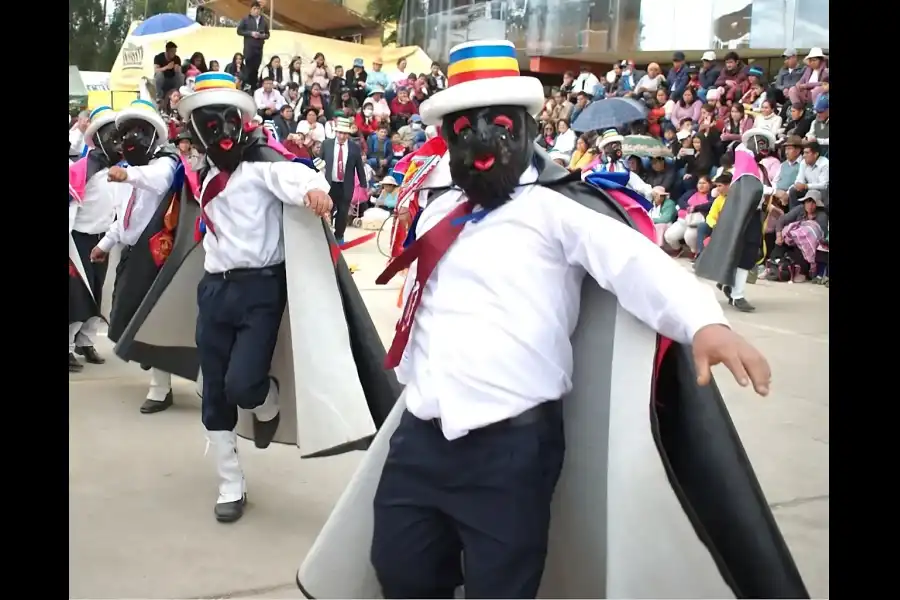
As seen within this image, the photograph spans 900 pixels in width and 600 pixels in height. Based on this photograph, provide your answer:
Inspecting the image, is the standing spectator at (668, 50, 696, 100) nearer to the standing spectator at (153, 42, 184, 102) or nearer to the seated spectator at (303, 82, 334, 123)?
the seated spectator at (303, 82, 334, 123)

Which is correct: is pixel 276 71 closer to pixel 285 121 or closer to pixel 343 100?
pixel 343 100

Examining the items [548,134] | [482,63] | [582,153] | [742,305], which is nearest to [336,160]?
[582,153]

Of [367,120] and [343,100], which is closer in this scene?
[367,120]

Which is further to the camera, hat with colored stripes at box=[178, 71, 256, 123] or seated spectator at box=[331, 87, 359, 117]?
→ seated spectator at box=[331, 87, 359, 117]

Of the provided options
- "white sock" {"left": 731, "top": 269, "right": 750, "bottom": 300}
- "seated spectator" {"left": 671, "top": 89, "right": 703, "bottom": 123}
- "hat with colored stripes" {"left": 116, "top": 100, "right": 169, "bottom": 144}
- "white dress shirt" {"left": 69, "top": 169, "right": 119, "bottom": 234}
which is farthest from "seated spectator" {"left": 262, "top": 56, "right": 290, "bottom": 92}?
"hat with colored stripes" {"left": 116, "top": 100, "right": 169, "bottom": 144}

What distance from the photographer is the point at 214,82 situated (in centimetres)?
389

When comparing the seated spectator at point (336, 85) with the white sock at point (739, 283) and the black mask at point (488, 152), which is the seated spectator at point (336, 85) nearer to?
the white sock at point (739, 283)

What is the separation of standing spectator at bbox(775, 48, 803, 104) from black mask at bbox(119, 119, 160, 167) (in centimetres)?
1199

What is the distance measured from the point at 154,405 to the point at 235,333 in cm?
208

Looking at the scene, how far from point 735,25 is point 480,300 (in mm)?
18341

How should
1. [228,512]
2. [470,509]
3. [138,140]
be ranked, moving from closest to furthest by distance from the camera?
[470,509], [228,512], [138,140]

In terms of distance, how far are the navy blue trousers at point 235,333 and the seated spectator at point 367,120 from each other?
1613cm

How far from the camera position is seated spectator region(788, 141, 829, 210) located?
11.6m

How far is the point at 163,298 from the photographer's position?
4.59 metres
